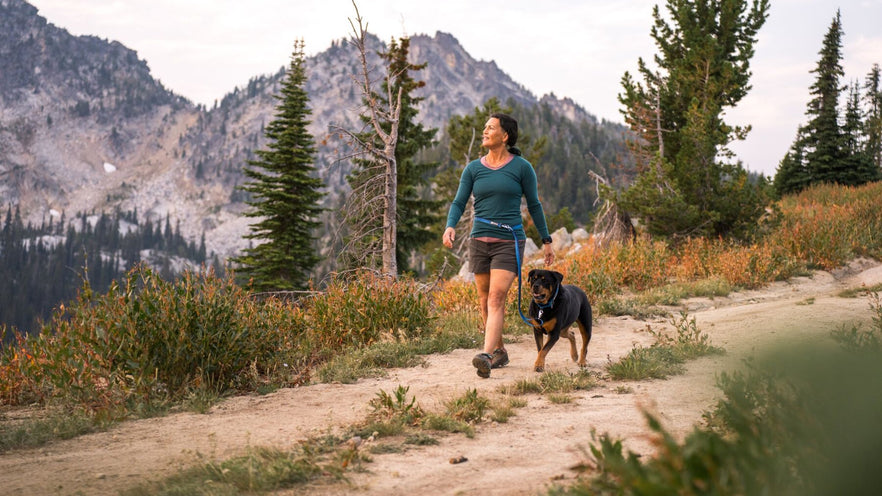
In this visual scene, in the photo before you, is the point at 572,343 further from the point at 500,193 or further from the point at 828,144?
the point at 828,144

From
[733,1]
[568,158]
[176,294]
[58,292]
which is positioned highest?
[568,158]

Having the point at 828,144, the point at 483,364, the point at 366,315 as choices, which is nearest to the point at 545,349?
the point at 483,364

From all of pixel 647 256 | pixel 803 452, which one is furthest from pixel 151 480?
pixel 647 256

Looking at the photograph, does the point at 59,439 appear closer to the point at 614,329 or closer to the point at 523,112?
the point at 614,329

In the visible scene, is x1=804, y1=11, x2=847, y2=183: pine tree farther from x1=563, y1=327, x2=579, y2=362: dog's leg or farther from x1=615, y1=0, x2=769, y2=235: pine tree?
x1=563, y1=327, x2=579, y2=362: dog's leg

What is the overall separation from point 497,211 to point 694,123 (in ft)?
33.6

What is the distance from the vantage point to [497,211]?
5.96 metres

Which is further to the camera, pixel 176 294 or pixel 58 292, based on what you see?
pixel 58 292

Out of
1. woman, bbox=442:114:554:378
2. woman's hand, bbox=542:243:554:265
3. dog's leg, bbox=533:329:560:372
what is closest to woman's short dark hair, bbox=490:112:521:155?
woman, bbox=442:114:554:378

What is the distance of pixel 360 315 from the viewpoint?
7.84m

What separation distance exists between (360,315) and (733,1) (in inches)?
563

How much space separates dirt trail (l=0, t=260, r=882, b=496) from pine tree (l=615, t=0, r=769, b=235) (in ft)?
26.7

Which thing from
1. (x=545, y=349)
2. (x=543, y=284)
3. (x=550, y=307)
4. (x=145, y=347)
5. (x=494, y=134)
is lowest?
(x=545, y=349)

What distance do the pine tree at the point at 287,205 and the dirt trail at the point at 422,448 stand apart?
→ 1961 centimetres
